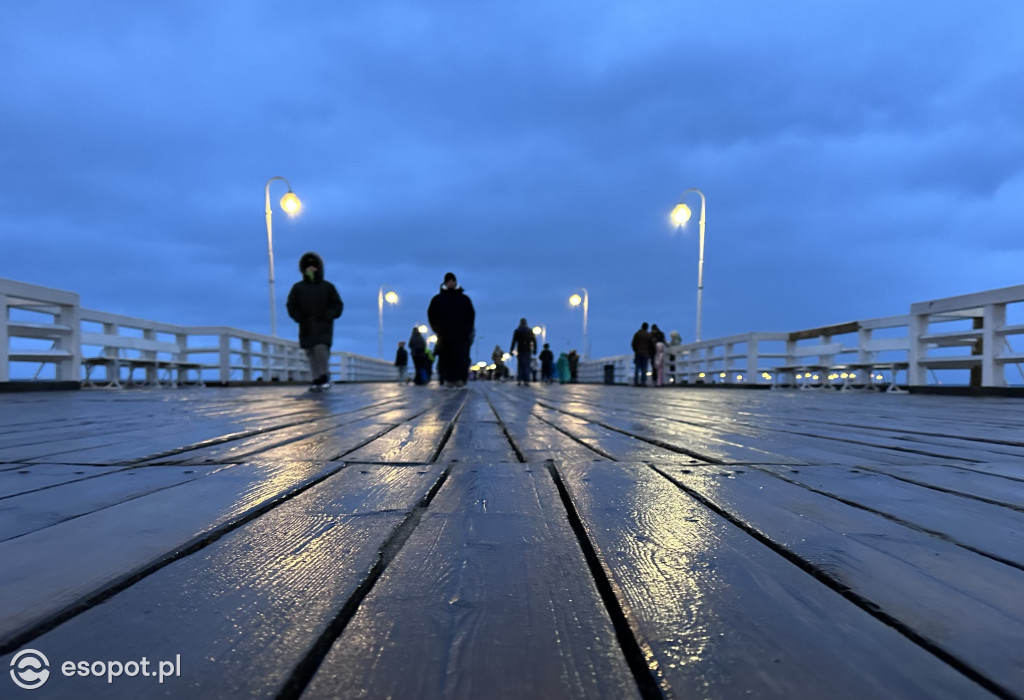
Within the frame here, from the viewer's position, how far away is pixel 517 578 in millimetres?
924

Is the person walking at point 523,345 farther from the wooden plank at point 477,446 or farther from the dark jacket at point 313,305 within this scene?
the wooden plank at point 477,446

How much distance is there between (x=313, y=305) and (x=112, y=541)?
24.1 ft

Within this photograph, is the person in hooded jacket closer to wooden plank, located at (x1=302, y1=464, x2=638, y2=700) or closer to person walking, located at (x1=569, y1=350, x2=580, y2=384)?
wooden plank, located at (x1=302, y1=464, x2=638, y2=700)

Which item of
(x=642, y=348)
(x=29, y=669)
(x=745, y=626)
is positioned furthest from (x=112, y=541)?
(x=642, y=348)

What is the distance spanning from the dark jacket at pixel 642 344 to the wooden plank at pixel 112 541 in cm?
1483

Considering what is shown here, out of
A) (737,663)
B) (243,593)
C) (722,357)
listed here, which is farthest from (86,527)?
(722,357)

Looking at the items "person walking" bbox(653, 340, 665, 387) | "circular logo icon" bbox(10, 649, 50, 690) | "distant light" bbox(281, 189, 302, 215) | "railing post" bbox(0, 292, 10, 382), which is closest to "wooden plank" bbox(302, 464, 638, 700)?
"circular logo icon" bbox(10, 649, 50, 690)

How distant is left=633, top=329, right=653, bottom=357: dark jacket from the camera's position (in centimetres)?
1589

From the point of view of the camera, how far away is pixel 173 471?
72.5 inches

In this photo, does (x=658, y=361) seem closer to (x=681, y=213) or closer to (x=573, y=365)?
(x=681, y=213)

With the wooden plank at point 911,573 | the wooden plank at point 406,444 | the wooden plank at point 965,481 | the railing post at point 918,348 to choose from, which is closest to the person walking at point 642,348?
the railing post at point 918,348

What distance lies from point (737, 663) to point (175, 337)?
12.9m

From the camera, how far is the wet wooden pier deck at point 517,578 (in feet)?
2.14

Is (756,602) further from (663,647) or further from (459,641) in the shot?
(459,641)
